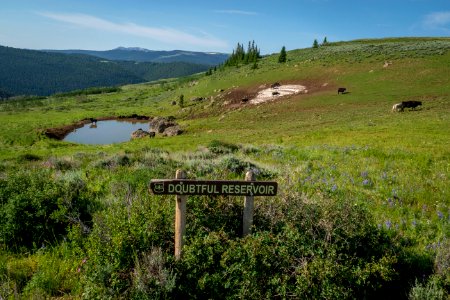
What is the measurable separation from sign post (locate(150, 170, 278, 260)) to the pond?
4712 cm

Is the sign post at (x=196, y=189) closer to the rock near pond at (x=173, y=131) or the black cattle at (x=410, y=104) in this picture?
the black cattle at (x=410, y=104)

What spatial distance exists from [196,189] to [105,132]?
59.6 meters

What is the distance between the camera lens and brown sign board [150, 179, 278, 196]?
5062mm

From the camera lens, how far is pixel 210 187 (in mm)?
5211

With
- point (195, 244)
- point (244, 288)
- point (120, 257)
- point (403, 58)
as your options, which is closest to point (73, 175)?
point (120, 257)

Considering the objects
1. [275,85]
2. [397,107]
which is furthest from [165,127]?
[397,107]

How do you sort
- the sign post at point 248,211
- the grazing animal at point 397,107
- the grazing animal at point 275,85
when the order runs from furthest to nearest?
the grazing animal at point 275,85, the grazing animal at point 397,107, the sign post at point 248,211

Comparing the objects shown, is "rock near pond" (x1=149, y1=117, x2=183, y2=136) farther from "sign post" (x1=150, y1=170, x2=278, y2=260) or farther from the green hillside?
"sign post" (x1=150, y1=170, x2=278, y2=260)

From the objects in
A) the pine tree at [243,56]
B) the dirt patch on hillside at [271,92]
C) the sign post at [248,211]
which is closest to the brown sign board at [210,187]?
the sign post at [248,211]

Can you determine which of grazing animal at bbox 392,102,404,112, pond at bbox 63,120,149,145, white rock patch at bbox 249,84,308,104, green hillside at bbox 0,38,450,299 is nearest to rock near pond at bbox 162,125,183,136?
pond at bbox 63,120,149,145

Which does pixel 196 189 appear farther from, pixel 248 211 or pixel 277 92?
pixel 277 92

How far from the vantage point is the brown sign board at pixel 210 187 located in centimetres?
506

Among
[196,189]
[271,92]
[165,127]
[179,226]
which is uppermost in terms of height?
[271,92]

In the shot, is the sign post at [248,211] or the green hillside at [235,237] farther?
the sign post at [248,211]
